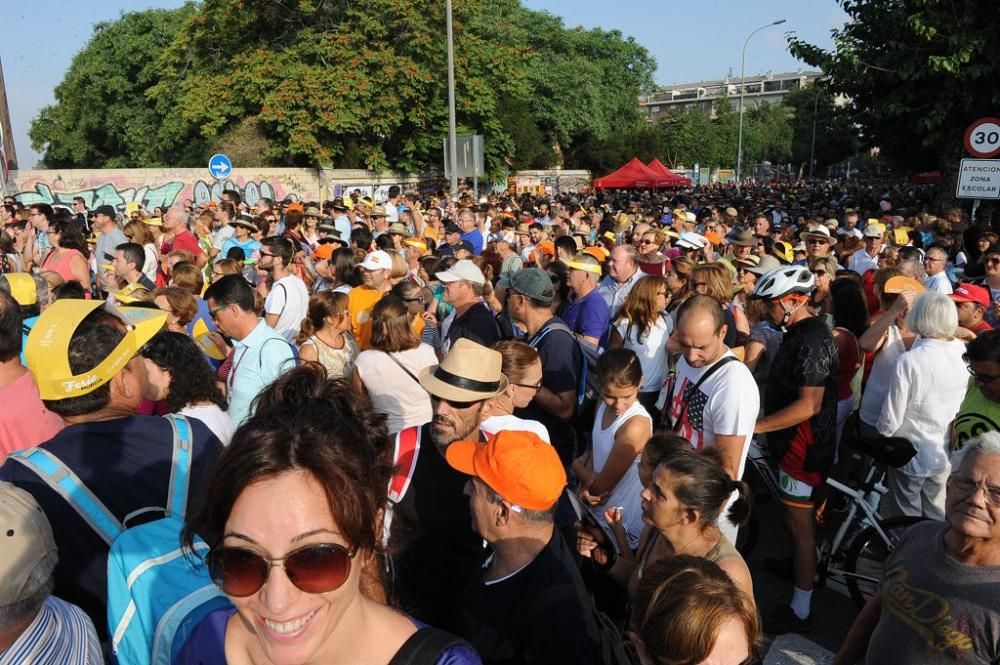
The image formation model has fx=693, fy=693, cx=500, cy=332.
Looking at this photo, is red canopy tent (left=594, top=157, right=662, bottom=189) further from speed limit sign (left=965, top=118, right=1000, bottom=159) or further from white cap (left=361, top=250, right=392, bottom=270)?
white cap (left=361, top=250, right=392, bottom=270)

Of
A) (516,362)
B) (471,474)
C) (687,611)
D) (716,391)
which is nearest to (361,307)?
(516,362)

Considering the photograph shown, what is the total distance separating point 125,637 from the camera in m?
1.64

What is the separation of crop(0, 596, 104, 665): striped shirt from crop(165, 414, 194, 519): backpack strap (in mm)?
489

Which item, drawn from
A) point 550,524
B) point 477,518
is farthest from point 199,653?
point 550,524

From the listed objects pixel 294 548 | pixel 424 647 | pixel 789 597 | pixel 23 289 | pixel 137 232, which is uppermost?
pixel 137 232

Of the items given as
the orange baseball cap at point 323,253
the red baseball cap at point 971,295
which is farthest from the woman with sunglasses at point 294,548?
the orange baseball cap at point 323,253

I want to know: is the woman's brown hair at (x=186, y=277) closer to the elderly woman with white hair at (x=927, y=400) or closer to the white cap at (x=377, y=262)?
the white cap at (x=377, y=262)

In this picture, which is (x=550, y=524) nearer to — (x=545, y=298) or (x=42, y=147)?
(x=545, y=298)

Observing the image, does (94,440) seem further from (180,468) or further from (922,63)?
(922,63)

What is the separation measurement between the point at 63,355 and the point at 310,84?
2741 cm

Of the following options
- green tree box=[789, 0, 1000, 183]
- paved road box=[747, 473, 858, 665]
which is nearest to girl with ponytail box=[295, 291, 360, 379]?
paved road box=[747, 473, 858, 665]

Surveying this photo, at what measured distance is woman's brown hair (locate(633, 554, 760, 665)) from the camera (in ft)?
5.83

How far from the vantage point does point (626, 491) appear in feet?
11.3

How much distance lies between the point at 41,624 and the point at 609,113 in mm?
52656
